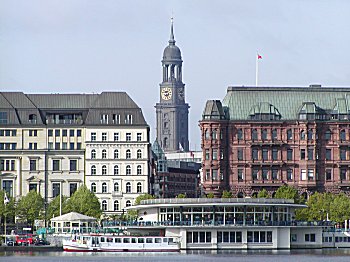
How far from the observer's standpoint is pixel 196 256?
535ft

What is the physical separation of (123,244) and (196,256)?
12799 millimetres

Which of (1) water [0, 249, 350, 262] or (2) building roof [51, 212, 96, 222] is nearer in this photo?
(1) water [0, 249, 350, 262]

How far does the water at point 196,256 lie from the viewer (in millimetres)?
156375

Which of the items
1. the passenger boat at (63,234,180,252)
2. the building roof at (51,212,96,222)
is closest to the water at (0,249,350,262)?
the passenger boat at (63,234,180,252)

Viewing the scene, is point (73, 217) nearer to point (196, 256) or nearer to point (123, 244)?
point (123, 244)

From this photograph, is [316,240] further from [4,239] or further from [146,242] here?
[4,239]

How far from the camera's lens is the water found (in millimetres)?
156375

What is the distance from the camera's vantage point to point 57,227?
188m

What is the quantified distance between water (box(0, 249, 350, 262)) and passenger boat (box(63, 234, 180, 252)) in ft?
11.5

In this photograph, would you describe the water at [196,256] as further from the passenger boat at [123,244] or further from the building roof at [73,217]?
the building roof at [73,217]

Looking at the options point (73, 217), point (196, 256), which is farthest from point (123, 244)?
point (73, 217)

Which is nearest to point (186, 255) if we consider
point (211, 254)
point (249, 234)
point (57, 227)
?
point (211, 254)

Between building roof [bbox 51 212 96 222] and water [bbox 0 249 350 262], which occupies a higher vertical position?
building roof [bbox 51 212 96 222]

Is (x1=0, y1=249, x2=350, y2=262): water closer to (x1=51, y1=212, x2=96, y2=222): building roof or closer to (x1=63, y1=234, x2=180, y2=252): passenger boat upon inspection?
(x1=63, y1=234, x2=180, y2=252): passenger boat
